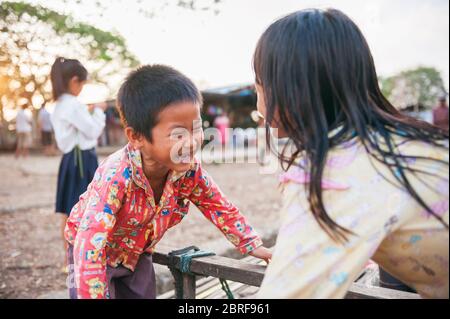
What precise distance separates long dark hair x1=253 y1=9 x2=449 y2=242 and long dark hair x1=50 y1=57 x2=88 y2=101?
111 inches

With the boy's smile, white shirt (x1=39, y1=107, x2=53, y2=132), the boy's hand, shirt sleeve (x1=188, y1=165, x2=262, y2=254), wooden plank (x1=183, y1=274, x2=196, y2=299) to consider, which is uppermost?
the boy's smile

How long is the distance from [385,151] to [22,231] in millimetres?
5029

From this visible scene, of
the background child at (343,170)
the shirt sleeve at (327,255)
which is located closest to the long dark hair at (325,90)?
the background child at (343,170)

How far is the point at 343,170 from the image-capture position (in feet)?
2.96

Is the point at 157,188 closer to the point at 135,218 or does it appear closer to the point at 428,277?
the point at 135,218

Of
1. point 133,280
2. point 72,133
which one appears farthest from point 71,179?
point 133,280

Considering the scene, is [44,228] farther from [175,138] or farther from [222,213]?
[175,138]

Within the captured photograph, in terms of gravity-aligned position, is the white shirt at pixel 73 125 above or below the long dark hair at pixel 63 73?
below

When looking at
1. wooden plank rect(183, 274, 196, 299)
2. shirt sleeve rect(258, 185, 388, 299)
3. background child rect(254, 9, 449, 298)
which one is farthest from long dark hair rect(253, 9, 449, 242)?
wooden plank rect(183, 274, 196, 299)

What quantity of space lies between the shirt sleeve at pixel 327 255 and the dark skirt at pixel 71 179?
303cm

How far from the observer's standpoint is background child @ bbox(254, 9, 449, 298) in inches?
33.5

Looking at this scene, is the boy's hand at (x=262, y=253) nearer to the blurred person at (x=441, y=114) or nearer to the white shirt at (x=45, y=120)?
the blurred person at (x=441, y=114)

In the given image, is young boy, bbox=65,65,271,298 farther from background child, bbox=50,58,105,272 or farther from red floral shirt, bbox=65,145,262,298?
background child, bbox=50,58,105,272

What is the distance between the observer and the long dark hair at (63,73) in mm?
3418
